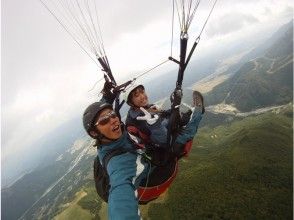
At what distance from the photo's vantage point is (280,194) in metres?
108

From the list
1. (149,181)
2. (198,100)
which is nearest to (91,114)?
(149,181)

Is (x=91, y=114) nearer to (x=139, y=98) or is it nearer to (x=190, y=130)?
(x=139, y=98)

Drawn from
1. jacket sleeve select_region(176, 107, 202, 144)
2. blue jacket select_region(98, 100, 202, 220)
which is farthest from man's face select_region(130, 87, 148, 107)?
blue jacket select_region(98, 100, 202, 220)

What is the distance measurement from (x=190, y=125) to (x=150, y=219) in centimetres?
Result: 9187

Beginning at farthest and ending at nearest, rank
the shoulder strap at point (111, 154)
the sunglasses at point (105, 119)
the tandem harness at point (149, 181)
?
the tandem harness at point (149, 181), the sunglasses at point (105, 119), the shoulder strap at point (111, 154)

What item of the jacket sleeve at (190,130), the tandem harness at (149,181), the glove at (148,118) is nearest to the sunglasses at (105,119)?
the tandem harness at (149,181)

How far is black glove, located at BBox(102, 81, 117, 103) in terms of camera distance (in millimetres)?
8789

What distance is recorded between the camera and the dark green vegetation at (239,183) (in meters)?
98.8

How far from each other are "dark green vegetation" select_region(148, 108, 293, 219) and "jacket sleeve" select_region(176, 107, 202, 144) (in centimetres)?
9273

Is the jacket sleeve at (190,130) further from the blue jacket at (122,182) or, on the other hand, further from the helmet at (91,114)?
the helmet at (91,114)

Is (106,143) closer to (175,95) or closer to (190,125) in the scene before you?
(175,95)

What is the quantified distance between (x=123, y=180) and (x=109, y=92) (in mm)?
5262

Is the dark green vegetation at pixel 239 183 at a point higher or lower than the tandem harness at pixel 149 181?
lower

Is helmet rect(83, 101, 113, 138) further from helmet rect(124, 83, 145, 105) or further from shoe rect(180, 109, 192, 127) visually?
shoe rect(180, 109, 192, 127)
